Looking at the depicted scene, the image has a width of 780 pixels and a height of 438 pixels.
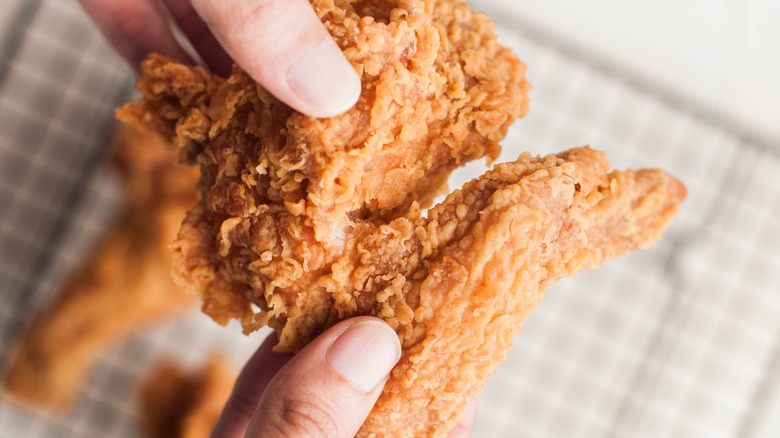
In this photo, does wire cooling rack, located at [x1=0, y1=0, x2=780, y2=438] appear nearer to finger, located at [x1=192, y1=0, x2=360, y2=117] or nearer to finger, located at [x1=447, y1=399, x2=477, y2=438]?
finger, located at [x1=447, y1=399, x2=477, y2=438]

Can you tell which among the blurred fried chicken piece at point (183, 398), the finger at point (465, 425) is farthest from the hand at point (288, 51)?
the blurred fried chicken piece at point (183, 398)

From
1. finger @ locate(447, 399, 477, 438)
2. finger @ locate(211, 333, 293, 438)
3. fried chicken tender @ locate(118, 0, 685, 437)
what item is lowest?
finger @ locate(447, 399, 477, 438)

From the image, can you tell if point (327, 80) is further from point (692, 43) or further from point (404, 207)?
point (692, 43)

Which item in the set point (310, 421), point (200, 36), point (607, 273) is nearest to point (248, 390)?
point (310, 421)

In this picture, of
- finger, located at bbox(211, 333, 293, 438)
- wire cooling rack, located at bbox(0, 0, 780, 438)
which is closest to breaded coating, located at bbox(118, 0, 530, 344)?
finger, located at bbox(211, 333, 293, 438)

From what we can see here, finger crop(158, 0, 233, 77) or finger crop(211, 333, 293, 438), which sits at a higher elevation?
finger crop(158, 0, 233, 77)

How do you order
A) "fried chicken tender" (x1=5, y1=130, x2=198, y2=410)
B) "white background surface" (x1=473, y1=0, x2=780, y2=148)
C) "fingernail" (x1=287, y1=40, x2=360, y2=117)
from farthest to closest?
"white background surface" (x1=473, y1=0, x2=780, y2=148) < "fried chicken tender" (x1=5, y1=130, x2=198, y2=410) < "fingernail" (x1=287, y1=40, x2=360, y2=117)

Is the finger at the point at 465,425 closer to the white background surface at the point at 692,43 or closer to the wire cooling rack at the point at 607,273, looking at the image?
the wire cooling rack at the point at 607,273
